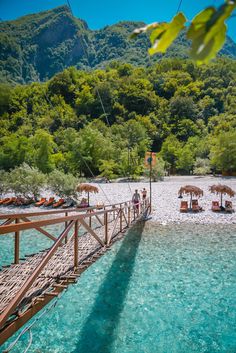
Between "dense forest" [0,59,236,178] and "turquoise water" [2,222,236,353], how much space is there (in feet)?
77.8

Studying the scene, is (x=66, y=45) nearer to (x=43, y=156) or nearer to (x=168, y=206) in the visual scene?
(x=43, y=156)

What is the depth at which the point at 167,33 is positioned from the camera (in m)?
0.64

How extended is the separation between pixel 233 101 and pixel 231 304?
220ft

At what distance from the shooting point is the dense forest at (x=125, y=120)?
38656mm

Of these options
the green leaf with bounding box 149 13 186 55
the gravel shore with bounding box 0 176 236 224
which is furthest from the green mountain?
the green leaf with bounding box 149 13 186 55

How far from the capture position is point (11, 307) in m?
2.65

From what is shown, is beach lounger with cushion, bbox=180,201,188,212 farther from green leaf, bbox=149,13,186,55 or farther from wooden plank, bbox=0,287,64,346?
green leaf, bbox=149,13,186,55

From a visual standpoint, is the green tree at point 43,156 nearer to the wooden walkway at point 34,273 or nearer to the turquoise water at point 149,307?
the turquoise water at point 149,307

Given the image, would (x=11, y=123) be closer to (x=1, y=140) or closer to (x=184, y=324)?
(x=1, y=140)

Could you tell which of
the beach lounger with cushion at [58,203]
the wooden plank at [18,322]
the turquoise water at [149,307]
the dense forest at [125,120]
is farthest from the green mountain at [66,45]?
the wooden plank at [18,322]

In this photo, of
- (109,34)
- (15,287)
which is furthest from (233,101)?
(109,34)

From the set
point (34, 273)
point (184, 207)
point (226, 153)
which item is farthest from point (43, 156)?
point (34, 273)

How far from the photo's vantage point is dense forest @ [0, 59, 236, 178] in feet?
127

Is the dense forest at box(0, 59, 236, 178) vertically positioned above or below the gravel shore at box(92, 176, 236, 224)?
above
